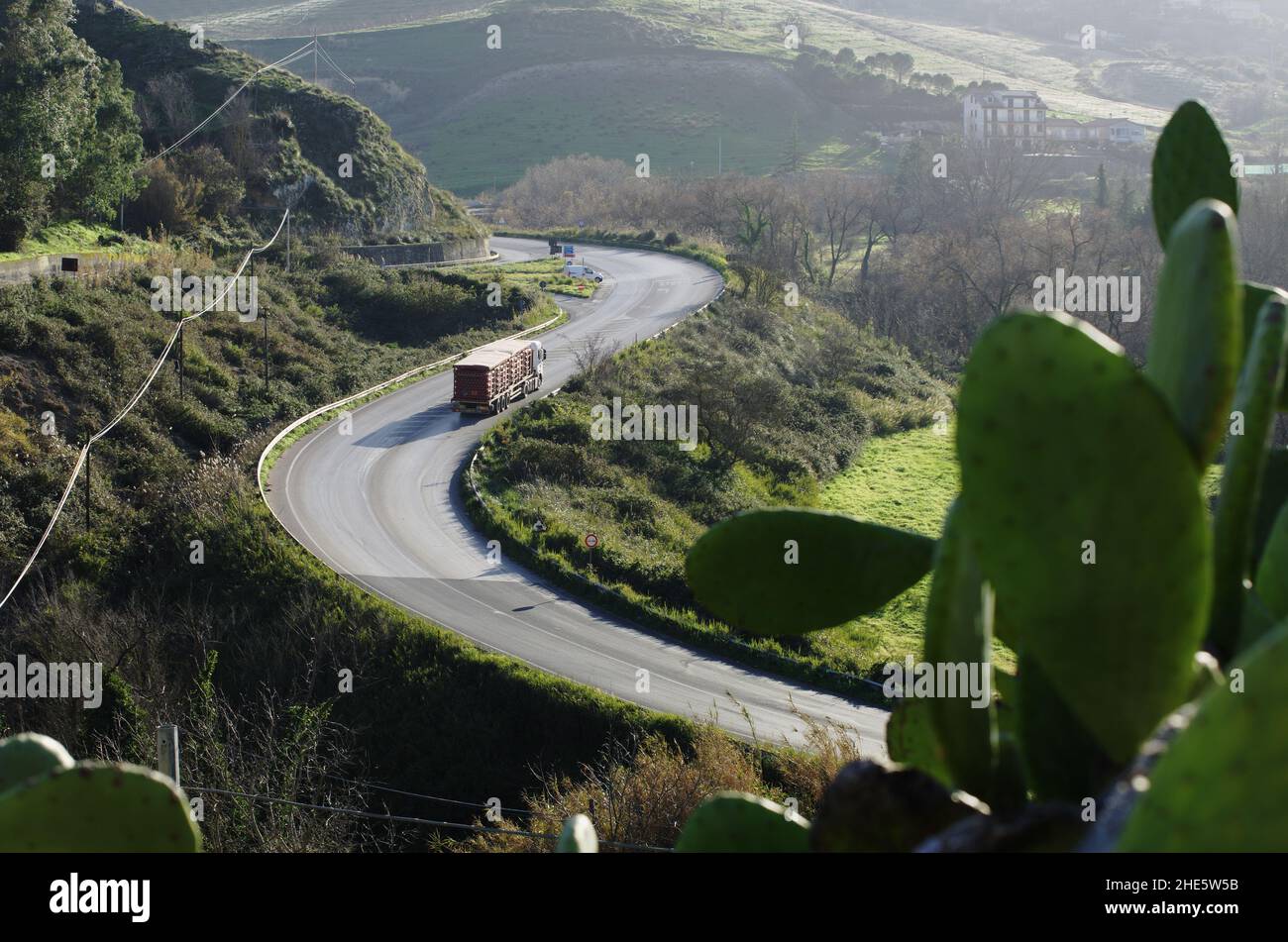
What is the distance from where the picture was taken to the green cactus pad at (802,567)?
348cm

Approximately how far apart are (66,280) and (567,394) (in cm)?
1754

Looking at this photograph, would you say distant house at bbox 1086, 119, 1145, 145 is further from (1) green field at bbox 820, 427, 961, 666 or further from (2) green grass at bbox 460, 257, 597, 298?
(1) green field at bbox 820, 427, 961, 666

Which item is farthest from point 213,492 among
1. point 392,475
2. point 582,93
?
point 582,93

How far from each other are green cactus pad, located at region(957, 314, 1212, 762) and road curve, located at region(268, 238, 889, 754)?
56.6ft

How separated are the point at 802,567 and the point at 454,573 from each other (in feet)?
85.7

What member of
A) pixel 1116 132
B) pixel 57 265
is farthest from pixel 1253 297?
pixel 1116 132

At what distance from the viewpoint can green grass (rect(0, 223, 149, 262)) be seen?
4269cm

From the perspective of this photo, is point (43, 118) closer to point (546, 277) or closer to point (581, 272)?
point (546, 277)

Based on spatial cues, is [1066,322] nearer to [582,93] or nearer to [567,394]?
[567,394]

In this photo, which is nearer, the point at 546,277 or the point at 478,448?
the point at 478,448

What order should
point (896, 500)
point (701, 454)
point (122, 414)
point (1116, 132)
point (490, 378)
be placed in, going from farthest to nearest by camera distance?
point (1116, 132)
point (896, 500)
point (701, 454)
point (490, 378)
point (122, 414)

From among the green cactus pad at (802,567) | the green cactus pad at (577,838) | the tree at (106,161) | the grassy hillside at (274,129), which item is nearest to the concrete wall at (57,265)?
the tree at (106,161)

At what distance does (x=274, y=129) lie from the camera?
63938 mm

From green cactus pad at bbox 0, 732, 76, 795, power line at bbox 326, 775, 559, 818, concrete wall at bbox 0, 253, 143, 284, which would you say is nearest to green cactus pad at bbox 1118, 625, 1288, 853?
green cactus pad at bbox 0, 732, 76, 795
